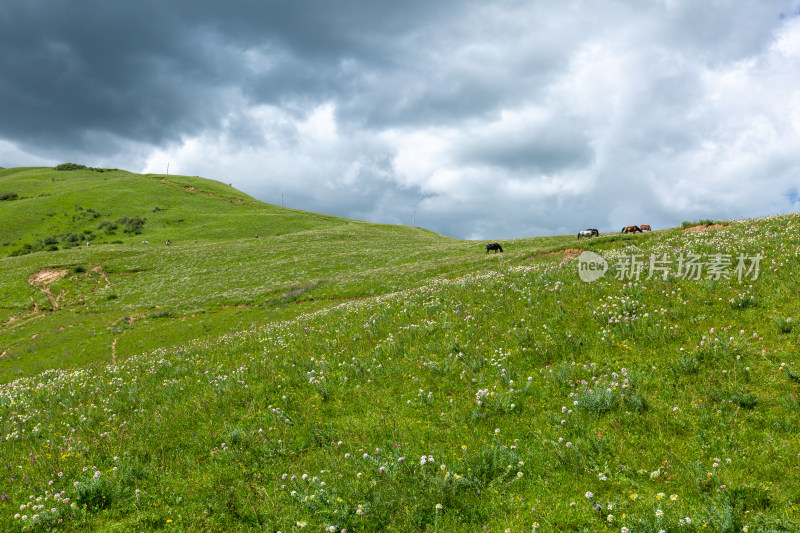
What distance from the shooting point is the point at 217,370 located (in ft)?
40.3

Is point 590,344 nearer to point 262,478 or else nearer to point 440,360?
point 440,360

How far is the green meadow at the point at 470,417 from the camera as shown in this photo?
5.53 metres

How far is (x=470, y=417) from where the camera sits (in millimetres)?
7648

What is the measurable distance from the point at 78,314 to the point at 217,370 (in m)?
41.8

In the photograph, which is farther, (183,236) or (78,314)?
(183,236)

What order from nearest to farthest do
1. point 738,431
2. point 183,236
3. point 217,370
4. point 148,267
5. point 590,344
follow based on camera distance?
1. point 738,431
2. point 590,344
3. point 217,370
4. point 148,267
5. point 183,236

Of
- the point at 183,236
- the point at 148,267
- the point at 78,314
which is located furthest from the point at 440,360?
the point at 183,236

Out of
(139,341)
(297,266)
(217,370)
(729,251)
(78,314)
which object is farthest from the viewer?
(297,266)

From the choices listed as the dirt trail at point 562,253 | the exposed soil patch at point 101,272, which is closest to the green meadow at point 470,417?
the dirt trail at point 562,253

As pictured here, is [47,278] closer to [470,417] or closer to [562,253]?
[562,253]

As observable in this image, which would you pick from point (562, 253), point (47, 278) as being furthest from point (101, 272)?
point (562, 253)

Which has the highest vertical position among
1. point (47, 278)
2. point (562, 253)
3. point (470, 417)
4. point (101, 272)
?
point (562, 253)

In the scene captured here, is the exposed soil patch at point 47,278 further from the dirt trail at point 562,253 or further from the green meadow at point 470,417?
the dirt trail at point 562,253

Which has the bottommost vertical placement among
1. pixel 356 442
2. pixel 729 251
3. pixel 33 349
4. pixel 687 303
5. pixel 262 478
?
pixel 33 349
